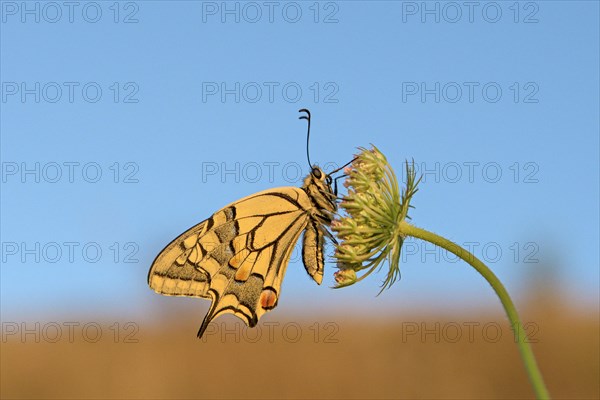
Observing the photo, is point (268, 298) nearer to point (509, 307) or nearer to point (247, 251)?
point (247, 251)

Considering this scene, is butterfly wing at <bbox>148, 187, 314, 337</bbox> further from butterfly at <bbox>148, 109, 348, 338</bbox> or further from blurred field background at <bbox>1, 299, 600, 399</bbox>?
blurred field background at <bbox>1, 299, 600, 399</bbox>

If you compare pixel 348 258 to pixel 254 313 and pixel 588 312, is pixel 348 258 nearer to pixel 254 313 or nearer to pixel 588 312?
pixel 254 313

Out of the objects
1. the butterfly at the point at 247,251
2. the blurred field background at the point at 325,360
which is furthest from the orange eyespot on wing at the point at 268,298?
the blurred field background at the point at 325,360

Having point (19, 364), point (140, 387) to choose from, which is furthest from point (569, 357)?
point (19, 364)

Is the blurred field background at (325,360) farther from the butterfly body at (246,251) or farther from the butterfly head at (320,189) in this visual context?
the butterfly head at (320,189)

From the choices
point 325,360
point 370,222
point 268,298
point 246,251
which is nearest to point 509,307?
point 370,222
